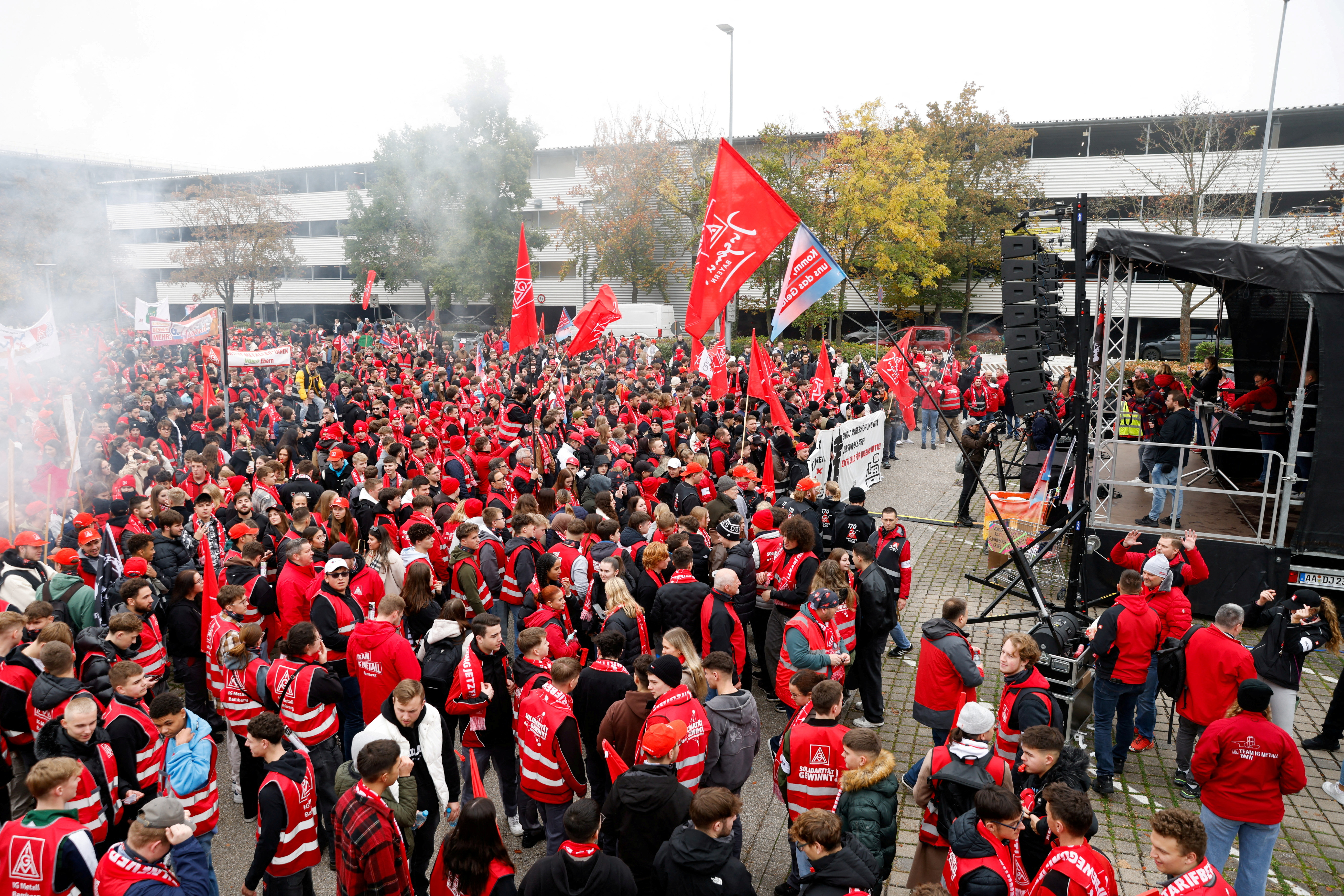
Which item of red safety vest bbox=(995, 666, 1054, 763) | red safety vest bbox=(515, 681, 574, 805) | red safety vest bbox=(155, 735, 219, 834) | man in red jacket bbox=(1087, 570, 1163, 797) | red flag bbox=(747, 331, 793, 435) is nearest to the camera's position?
red safety vest bbox=(155, 735, 219, 834)

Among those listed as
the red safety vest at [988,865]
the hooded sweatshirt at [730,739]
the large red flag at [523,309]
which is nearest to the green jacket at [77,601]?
the hooded sweatshirt at [730,739]

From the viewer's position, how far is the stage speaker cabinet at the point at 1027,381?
9.02 metres

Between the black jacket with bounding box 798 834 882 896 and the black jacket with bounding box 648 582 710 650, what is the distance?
295 cm

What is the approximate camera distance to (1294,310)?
13.6 meters

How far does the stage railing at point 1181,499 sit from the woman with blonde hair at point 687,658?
5.88 meters

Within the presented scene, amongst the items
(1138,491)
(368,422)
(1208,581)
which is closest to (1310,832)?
(1208,581)

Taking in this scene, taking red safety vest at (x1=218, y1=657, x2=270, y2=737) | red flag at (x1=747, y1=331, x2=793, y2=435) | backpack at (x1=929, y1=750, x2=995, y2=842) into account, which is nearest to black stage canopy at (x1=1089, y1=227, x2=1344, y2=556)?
red flag at (x1=747, y1=331, x2=793, y2=435)

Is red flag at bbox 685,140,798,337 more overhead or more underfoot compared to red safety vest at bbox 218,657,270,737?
more overhead

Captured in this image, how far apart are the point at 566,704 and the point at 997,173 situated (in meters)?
43.8

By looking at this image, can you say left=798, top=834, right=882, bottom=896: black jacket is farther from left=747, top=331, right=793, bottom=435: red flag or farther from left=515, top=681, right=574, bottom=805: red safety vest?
left=747, top=331, right=793, bottom=435: red flag

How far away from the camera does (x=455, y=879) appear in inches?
150

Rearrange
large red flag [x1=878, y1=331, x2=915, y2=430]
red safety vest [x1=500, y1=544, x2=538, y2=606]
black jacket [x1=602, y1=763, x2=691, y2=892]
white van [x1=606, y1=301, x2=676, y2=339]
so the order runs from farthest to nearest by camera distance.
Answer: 1. white van [x1=606, y1=301, x2=676, y2=339]
2. large red flag [x1=878, y1=331, x2=915, y2=430]
3. red safety vest [x1=500, y1=544, x2=538, y2=606]
4. black jacket [x1=602, y1=763, x2=691, y2=892]

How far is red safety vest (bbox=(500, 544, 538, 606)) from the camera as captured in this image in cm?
742

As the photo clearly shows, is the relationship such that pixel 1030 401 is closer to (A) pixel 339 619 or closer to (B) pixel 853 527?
(B) pixel 853 527
